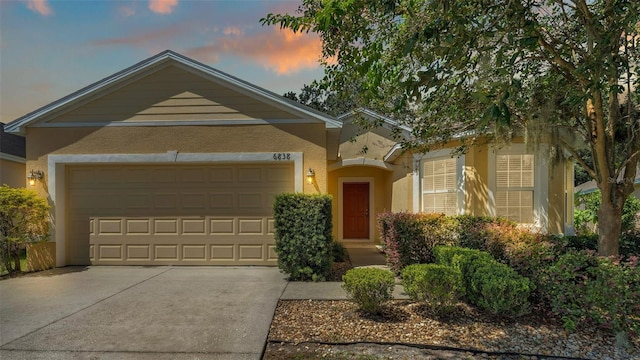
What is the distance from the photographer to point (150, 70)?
7543 mm

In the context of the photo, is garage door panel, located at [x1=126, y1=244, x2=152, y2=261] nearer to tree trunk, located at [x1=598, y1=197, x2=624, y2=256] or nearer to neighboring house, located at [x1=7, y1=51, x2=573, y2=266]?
neighboring house, located at [x1=7, y1=51, x2=573, y2=266]

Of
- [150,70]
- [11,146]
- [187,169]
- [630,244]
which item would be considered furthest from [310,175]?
[11,146]

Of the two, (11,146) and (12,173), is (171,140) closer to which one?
(12,173)

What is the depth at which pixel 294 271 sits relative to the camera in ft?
20.9

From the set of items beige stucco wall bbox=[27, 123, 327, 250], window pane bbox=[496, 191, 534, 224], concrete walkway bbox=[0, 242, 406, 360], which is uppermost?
beige stucco wall bbox=[27, 123, 327, 250]

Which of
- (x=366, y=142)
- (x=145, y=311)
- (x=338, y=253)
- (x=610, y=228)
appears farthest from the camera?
(x=366, y=142)

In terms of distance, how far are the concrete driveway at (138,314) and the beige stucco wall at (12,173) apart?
716 cm

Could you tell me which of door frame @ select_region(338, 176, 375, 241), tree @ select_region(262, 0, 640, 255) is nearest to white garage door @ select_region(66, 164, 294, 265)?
tree @ select_region(262, 0, 640, 255)

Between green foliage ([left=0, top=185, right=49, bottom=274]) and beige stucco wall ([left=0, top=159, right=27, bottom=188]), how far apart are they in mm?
6254

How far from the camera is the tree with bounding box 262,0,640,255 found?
3.62 meters

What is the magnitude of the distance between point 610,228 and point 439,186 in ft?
12.6

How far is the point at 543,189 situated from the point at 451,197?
192cm

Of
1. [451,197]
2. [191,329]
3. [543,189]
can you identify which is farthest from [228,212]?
[543,189]

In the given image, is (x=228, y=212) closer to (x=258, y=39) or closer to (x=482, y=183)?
(x=258, y=39)
